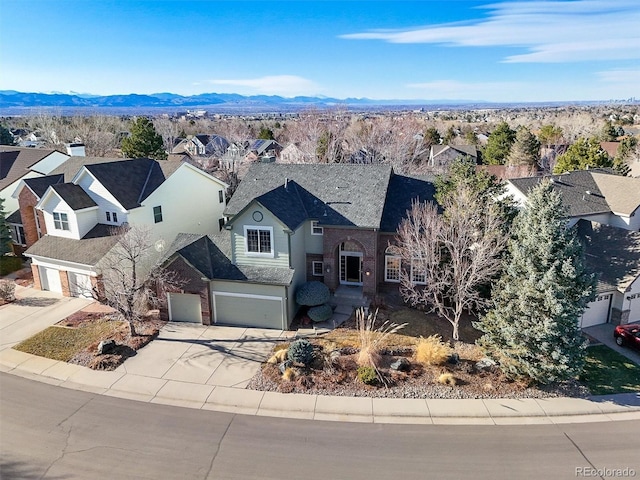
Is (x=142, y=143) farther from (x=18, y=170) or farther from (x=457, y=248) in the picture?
(x=457, y=248)

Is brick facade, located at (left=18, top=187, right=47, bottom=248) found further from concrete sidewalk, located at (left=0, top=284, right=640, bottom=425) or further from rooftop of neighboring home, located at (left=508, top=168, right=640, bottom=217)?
rooftop of neighboring home, located at (left=508, top=168, right=640, bottom=217)

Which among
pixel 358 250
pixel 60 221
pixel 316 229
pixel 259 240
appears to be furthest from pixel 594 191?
pixel 60 221

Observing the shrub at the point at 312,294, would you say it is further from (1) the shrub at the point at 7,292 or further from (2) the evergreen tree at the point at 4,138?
(2) the evergreen tree at the point at 4,138

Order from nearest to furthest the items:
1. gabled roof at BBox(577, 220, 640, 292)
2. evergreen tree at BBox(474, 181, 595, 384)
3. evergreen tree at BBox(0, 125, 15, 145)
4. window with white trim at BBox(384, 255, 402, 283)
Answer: evergreen tree at BBox(474, 181, 595, 384), gabled roof at BBox(577, 220, 640, 292), window with white trim at BBox(384, 255, 402, 283), evergreen tree at BBox(0, 125, 15, 145)

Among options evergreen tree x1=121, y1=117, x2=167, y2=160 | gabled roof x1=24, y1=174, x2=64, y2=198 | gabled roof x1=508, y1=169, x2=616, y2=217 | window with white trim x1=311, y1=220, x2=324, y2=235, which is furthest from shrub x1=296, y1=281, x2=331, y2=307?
evergreen tree x1=121, y1=117, x2=167, y2=160

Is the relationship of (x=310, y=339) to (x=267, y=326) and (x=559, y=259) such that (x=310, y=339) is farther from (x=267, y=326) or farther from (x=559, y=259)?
(x=559, y=259)

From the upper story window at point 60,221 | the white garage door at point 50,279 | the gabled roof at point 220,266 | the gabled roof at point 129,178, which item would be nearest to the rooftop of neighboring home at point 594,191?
the gabled roof at point 220,266

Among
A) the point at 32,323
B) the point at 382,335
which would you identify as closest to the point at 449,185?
the point at 382,335
